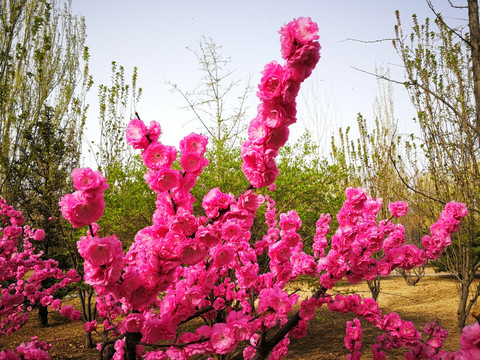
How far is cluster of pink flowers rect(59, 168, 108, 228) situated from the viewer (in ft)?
3.98

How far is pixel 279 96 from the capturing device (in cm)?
126

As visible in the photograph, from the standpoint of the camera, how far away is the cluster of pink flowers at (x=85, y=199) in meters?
1.21

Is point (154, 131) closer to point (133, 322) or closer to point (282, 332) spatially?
point (133, 322)

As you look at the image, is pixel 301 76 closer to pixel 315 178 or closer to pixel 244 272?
pixel 244 272

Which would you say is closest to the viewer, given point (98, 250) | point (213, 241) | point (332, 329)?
point (98, 250)

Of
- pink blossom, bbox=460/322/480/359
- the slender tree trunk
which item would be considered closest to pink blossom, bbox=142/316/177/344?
pink blossom, bbox=460/322/480/359

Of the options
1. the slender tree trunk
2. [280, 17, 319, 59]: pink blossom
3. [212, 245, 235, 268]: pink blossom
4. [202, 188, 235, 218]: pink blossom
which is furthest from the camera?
the slender tree trunk

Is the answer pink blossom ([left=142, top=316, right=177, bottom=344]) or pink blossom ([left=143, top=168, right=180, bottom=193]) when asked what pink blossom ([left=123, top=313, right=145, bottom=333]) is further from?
pink blossom ([left=143, top=168, right=180, bottom=193])

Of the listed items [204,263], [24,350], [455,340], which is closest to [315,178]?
[455,340]

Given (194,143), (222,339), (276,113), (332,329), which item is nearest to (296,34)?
(276,113)

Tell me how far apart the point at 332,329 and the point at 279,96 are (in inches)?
282

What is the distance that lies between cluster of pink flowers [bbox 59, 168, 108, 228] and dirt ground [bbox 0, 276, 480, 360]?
400cm

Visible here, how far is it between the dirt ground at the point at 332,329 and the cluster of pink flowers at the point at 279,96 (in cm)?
358

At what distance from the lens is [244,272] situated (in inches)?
110
